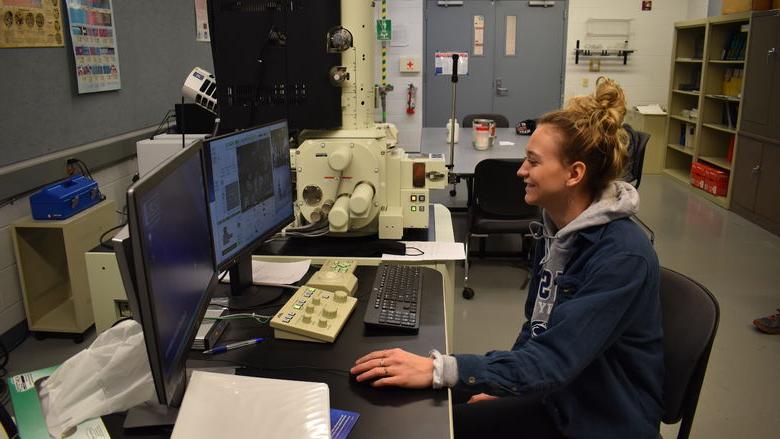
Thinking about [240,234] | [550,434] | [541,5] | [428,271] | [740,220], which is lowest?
[740,220]

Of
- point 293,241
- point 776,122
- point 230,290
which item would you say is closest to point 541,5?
point 776,122

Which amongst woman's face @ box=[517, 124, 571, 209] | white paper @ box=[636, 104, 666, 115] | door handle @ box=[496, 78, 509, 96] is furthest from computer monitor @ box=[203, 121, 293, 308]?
white paper @ box=[636, 104, 666, 115]

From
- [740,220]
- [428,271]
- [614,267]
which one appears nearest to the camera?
[614,267]

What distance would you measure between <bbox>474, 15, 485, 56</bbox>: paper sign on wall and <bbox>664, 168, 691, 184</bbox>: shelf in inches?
102

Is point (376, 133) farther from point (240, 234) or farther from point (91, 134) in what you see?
point (91, 134)

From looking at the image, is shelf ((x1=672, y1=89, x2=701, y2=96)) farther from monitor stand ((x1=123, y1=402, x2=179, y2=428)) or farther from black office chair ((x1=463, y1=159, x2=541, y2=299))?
monitor stand ((x1=123, y1=402, x2=179, y2=428))

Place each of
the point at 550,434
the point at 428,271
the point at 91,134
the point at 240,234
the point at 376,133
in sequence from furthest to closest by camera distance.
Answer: the point at 91,134
the point at 376,133
the point at 428,271
the point at 240,234
the point at 550,434

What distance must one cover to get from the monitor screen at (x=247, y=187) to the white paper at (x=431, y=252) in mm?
436

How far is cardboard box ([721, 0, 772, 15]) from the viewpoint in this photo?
17.0ft

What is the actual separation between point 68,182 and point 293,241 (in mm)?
1562

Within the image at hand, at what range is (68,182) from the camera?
3094mm

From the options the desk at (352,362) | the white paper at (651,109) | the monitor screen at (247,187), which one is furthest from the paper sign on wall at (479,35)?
the desk at (352,362)

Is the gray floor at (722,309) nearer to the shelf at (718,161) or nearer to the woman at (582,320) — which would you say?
the shelf at (718,161)

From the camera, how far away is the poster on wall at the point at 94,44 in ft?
11.1
